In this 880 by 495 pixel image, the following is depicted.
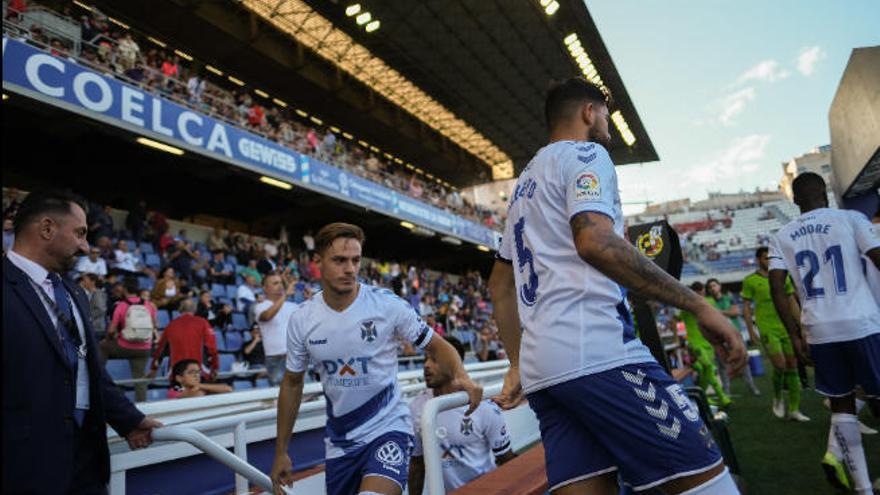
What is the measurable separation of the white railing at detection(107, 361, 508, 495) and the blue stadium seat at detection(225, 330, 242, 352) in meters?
4.91

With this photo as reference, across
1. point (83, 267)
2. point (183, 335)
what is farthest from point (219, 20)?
point (183, 335)

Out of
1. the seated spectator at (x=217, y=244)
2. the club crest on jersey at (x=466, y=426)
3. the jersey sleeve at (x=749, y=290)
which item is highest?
the seated spectator at (x=217, y=244)

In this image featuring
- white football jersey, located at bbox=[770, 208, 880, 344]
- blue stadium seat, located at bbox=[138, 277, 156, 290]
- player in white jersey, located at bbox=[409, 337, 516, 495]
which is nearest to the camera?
white football jersey, located at bbox=[770, 208, 880, 344]

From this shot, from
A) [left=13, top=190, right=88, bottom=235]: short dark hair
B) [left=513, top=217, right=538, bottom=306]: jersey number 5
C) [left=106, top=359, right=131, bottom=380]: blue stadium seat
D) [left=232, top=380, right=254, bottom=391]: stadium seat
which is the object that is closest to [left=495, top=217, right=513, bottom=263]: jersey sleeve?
[left=513, top=217, right=538, bottom=306]: jersey number 5

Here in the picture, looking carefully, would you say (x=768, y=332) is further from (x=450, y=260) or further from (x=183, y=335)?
(x=450, y=260)

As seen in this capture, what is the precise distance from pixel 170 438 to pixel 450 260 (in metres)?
26.8

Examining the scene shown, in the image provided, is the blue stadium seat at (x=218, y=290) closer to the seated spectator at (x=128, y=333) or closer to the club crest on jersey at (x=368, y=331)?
the seated spectator at (x=128, y=333)

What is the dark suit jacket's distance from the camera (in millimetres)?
1823

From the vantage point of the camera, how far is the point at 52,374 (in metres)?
2.10

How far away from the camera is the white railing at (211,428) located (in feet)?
8.30

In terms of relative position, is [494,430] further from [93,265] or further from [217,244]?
[217,244]

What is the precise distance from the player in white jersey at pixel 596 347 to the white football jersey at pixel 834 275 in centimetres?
254

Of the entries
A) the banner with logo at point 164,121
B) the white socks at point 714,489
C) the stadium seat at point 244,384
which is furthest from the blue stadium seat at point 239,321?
the white socks at point 714,489

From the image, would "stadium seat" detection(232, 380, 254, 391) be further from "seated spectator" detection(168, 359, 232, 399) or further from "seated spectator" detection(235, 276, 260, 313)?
"seated spectator" detection(235, 276, 260, 313)
